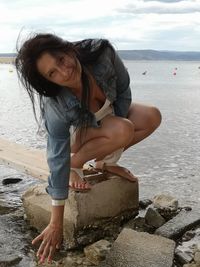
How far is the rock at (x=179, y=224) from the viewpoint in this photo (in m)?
4.00

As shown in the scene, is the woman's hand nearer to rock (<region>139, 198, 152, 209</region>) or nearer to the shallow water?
the shallow water

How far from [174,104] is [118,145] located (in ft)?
40.5

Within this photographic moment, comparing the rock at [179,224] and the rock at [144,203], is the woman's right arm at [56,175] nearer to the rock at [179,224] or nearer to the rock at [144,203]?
the rock at [179,224]

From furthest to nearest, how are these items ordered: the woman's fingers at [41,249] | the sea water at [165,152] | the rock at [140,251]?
the sea water at [165,152], the rock at [140,251], the woman's fingers at [41,249]

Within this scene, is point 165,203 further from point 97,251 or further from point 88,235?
point 97,251

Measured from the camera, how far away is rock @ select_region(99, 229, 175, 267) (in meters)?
3.40

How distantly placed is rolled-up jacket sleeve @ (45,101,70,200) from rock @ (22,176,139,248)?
0.82 meters

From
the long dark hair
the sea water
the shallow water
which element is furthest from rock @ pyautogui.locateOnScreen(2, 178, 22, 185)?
the long dark hair

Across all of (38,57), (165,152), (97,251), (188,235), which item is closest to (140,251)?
(97,251)

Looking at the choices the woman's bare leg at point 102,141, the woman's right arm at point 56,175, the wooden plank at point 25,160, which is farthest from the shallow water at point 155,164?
the woman's right arm at point 56,175

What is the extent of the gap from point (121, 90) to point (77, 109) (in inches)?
22.9

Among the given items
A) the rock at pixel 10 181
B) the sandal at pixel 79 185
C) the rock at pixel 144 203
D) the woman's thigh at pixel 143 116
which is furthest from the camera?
the rock at pixel 10 181

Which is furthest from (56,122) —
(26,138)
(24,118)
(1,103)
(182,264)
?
(1,103)

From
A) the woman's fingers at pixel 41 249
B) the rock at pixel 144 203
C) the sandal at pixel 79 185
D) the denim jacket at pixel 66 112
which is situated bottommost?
the rock at pixel 144 203
